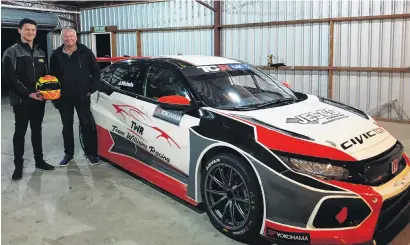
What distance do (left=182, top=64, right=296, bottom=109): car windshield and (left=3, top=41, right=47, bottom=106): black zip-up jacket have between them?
186 cm

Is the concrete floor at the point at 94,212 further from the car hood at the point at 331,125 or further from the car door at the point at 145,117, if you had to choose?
the car hood at the point at 331,125

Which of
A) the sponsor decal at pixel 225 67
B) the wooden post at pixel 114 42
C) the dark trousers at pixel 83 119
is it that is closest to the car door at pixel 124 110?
the dark trousers at pixel 83 119

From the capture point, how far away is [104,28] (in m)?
12.7

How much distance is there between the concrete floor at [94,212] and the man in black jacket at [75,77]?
0.58m

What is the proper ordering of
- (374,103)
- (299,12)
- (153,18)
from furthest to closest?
(153,18)
(299,12)
(374,103)

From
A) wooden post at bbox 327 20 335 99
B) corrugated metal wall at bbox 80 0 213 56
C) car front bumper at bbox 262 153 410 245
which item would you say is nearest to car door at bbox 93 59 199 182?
car front bumper at bbox 262 153 410 245

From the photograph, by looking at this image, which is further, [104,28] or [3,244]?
[104,28]

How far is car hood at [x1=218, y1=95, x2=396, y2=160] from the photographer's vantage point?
272 centimetres

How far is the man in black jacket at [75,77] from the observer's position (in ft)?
14.9

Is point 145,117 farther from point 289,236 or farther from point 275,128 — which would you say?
point 289,236

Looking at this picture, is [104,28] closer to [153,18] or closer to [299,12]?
[153,18]

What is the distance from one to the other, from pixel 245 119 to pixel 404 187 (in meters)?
1.20

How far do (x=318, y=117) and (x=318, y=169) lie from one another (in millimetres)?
649

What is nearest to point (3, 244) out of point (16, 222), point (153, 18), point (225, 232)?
point (16, 222)
